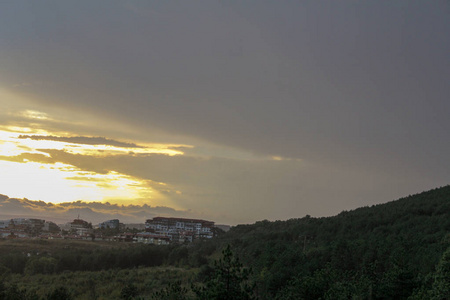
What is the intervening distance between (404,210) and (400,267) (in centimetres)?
4292

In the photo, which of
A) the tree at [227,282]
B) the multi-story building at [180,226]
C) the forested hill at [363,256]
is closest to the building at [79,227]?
the multi-story building at [180,226]

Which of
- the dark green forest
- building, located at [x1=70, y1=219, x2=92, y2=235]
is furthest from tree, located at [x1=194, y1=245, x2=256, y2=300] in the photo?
building, located at [x1=70, y1=219, x2=92, y2=235]

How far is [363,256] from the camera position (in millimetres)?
40875

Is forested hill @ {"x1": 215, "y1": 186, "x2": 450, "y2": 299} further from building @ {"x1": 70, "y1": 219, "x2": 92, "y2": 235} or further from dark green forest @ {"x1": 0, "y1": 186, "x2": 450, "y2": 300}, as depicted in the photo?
building @ {"x1": 70, "y1": 219, "x2": 92, "y2": 235}

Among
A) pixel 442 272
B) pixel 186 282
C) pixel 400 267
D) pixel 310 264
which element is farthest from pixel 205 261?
pixel 442 272

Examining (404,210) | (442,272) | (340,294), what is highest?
(404,210)

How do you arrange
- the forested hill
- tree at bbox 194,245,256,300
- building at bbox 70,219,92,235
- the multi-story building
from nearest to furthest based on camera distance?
tree at bbox 194,245,256,300 → the forested hill → building at bbox 70,219,92,235 → the multi-story building

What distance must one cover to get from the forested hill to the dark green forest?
8 centimetres

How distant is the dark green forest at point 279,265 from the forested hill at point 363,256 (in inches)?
3.3

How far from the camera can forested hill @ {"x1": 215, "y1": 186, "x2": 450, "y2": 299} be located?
26.7m

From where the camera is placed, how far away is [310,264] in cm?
4075

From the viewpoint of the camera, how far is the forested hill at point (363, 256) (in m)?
26.7

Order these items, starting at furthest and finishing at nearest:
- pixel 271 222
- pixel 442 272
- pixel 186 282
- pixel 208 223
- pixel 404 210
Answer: pixel 208 223, pixel 271 222, pixel 404 210, pixel 186 282, pixel 442 272

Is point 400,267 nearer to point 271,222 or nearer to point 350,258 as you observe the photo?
point 350,258
